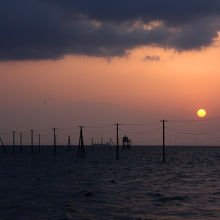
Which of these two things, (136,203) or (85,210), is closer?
(85,210)

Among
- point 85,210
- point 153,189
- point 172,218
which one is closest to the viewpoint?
point 172,218

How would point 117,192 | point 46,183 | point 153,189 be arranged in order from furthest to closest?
point 46,183 → point 153,189 → point 117,192

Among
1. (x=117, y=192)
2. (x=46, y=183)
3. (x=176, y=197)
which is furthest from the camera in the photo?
(x=46, y=183)

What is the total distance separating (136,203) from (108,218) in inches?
206

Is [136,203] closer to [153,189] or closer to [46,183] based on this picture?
[153,189]

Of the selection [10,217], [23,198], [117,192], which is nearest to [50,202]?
[23,198]

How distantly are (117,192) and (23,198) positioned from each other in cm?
809

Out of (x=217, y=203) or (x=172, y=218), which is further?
(x=217, y=203)

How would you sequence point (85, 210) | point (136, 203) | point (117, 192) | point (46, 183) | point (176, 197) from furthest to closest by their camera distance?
point (46, 183)
point (117, 192)
point (176, 197)
point (136, 203)
point (85, 210)

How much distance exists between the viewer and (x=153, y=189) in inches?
1352

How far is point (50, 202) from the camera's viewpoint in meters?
26.6

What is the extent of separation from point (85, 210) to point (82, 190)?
29.8 ft

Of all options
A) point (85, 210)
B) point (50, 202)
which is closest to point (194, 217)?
point (85, 210)

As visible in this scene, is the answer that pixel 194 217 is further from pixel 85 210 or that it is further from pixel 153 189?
pixel 153 189
